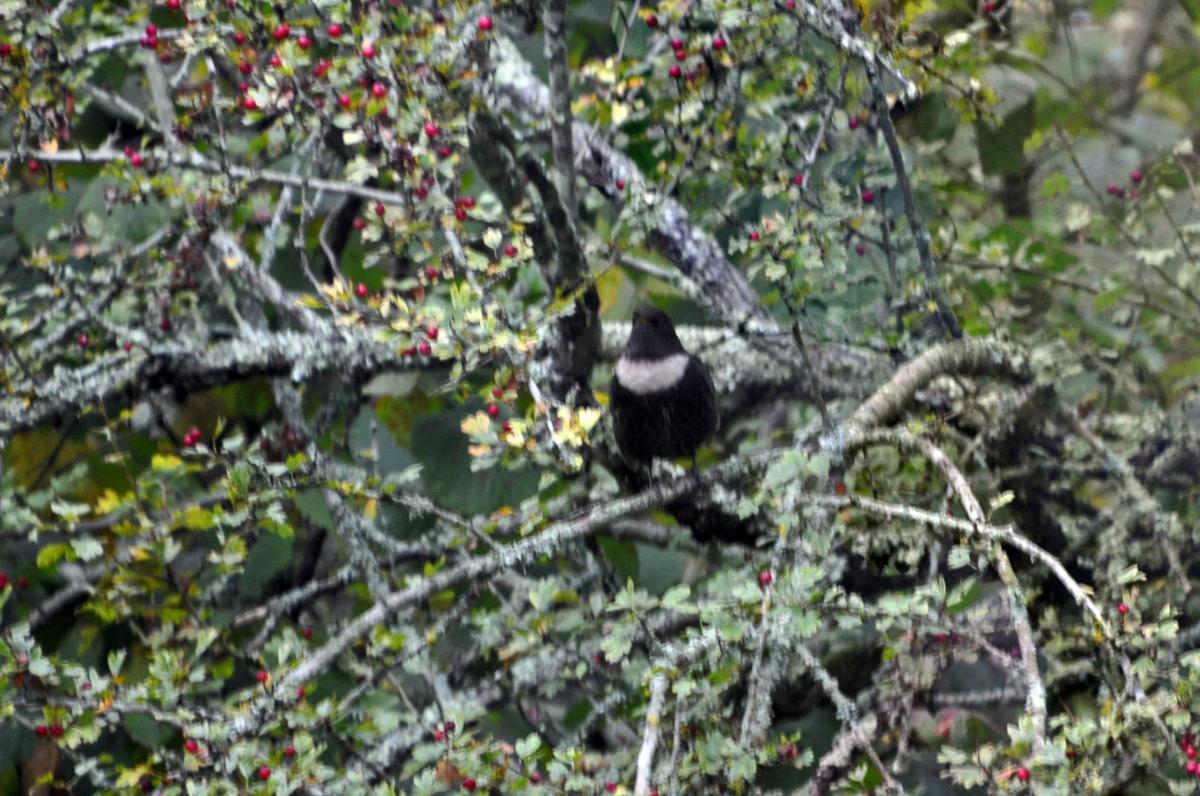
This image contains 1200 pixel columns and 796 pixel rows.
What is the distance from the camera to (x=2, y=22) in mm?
3125

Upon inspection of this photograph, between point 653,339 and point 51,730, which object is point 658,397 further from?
point 51,730

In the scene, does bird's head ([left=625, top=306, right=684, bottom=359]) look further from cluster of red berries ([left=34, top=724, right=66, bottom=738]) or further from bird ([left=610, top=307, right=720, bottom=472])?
cluster of red berries ([left=34, top=724, right=66, bottom=738])

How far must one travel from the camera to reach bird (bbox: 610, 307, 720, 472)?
123 inches

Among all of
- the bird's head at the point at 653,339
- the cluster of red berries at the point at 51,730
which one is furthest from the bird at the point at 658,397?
the cluster of red berries at the point at 51,730

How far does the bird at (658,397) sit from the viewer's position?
3115 mm

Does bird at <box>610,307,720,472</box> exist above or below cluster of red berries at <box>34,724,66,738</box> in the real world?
above

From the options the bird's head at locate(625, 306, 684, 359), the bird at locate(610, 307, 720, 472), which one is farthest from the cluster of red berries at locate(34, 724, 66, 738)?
the bird's head at locate(625, 306, 684, 359)

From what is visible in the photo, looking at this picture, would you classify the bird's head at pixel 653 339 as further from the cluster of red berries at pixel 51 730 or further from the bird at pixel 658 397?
the cluster of red berries at pixel 51 730

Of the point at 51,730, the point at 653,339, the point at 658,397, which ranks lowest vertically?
the point at 51,730

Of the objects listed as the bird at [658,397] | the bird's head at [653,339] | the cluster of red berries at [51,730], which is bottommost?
the cluster of red berries at [51,730]

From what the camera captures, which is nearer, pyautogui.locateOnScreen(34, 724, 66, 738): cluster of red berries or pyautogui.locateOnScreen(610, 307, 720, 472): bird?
pyautogui.locateOnScreen(34, 724, 66, 738): cluster of red berries

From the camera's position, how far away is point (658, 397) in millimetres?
3092

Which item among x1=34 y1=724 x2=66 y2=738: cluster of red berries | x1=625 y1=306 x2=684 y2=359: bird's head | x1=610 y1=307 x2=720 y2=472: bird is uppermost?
x1=625 y1=306 x2=684 y2=359: bird's head

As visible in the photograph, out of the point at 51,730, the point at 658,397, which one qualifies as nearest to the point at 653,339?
the point at 658,397
